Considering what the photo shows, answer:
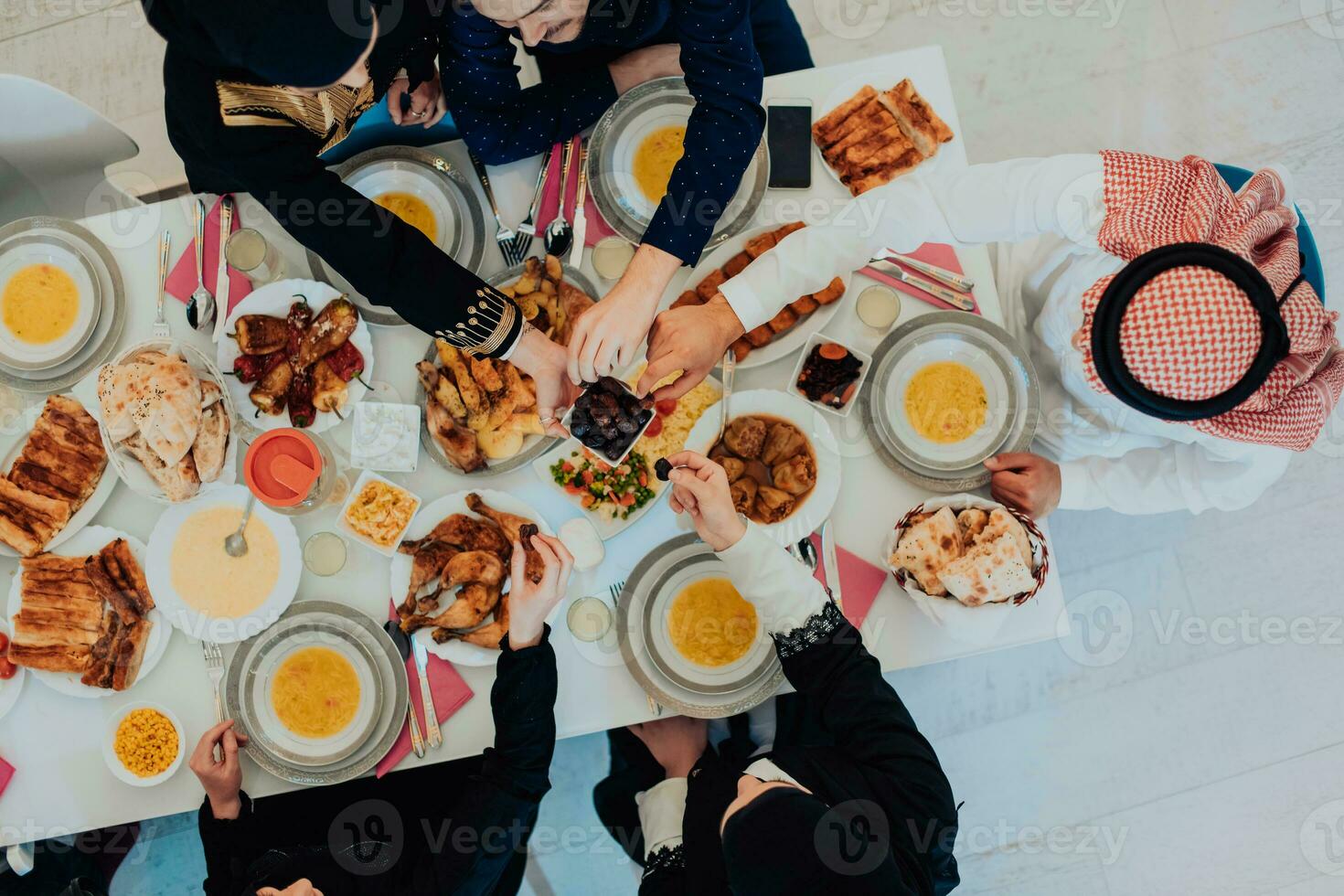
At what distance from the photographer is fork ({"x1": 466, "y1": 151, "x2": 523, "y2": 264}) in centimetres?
188

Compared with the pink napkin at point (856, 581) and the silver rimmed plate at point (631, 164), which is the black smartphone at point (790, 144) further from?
the pink napkin at point (856, 581)

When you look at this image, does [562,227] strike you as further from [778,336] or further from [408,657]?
[408,657]

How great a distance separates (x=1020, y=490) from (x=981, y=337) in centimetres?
34

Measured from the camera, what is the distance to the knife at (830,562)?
1.80 m

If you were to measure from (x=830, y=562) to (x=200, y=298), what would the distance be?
4.91 ft

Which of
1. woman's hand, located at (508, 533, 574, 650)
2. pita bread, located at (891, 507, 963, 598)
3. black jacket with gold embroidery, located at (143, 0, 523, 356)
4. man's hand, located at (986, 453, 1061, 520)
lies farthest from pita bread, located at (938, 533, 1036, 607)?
black jacket with gold embroidery, located at (143, 0, 523, 356)

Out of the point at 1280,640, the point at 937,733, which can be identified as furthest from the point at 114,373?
the point at 1280,640

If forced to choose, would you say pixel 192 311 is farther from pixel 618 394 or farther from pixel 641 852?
pixel 641 852

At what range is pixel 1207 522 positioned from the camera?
2791 millimetres

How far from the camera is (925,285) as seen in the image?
1866 mm

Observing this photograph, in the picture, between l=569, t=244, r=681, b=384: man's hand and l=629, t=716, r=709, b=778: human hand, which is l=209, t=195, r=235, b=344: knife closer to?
l=569, t=244, r=681, b=384: man's hand

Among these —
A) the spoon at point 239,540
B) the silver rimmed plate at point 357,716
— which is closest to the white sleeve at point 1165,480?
the silver rimmed plate at point 357,716

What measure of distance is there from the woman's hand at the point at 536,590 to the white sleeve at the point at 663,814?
0.70 m

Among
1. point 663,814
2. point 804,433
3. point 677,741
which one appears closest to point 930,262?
point 804,433
